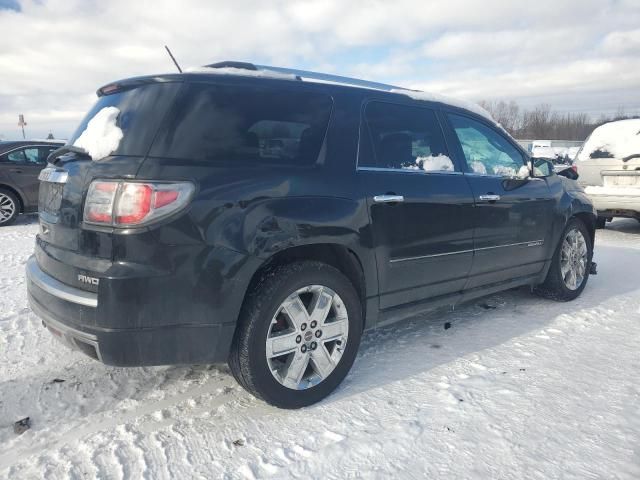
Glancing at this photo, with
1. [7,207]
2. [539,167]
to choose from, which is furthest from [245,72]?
[7,207]

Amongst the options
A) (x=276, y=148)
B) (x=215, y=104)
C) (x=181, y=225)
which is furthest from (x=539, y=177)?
(x=181, y=225)

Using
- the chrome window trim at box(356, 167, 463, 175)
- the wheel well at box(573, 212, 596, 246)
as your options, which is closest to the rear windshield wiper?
the chrome window trim at box(356, 167, 463, 175)

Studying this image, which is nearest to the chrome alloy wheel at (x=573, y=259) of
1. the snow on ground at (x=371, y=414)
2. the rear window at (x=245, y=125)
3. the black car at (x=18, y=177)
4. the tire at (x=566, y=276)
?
the tire at (x=566, y=276)

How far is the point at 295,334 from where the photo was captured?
105 inches

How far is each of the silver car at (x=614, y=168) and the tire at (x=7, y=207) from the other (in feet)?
32.8

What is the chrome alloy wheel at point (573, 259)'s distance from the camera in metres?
4.69

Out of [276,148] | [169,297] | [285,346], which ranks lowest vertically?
[285,346]

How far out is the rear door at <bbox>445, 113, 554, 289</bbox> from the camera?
3730mm

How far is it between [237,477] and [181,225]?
115 centimetres

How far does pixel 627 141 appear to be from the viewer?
25.5 ft

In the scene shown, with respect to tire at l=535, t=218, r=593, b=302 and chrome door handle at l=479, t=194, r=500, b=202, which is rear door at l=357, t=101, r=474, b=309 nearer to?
chrome door handle at l=479, t=194, r=500, b=202

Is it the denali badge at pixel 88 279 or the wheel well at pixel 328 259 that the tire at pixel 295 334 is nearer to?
the wheel well at pixel 328 259

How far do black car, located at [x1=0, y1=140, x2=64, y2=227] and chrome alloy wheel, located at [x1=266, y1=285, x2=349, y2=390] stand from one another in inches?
323

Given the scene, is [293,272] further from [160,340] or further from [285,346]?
[160,340]
